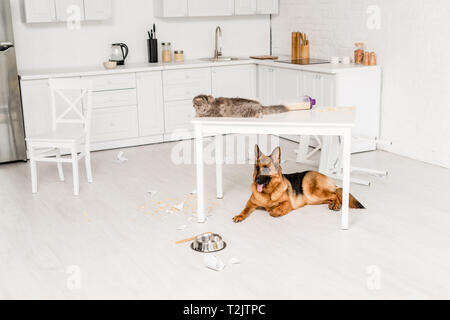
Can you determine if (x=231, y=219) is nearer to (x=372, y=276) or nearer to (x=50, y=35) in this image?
(x=372, y=276)

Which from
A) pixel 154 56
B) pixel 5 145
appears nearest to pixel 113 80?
pixel 154 56

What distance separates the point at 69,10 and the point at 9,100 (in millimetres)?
1167

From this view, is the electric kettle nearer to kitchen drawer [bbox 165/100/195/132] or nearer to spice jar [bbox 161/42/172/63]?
spice jar [bbox 161/42/172/63]


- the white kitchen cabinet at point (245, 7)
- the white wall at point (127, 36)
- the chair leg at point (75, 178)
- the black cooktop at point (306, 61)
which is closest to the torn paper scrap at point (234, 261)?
the chair leg at point (75, 178)

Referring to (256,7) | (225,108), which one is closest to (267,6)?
(256,7)

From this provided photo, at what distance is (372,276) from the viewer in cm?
326

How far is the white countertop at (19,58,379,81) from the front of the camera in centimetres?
587

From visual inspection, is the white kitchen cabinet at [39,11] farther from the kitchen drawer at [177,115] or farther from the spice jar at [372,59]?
the spice jar at [372,59]

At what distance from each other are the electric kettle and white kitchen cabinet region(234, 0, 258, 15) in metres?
1.49

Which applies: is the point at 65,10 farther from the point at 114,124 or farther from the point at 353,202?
the point at 353,202

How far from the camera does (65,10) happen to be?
20.2 feet

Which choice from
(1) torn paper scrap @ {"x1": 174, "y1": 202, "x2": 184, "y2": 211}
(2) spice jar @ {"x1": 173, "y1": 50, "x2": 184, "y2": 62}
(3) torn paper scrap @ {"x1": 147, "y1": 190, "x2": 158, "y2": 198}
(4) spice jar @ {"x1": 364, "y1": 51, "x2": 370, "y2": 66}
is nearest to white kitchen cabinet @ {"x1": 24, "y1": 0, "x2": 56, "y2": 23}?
(2) spice jar @ {"x1": 173, "y1": 50, "x2": 184, "y2": 62}

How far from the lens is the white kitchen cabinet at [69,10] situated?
6.10 meters

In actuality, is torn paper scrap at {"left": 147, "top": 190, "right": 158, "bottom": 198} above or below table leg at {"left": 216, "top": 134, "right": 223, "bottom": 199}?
below
